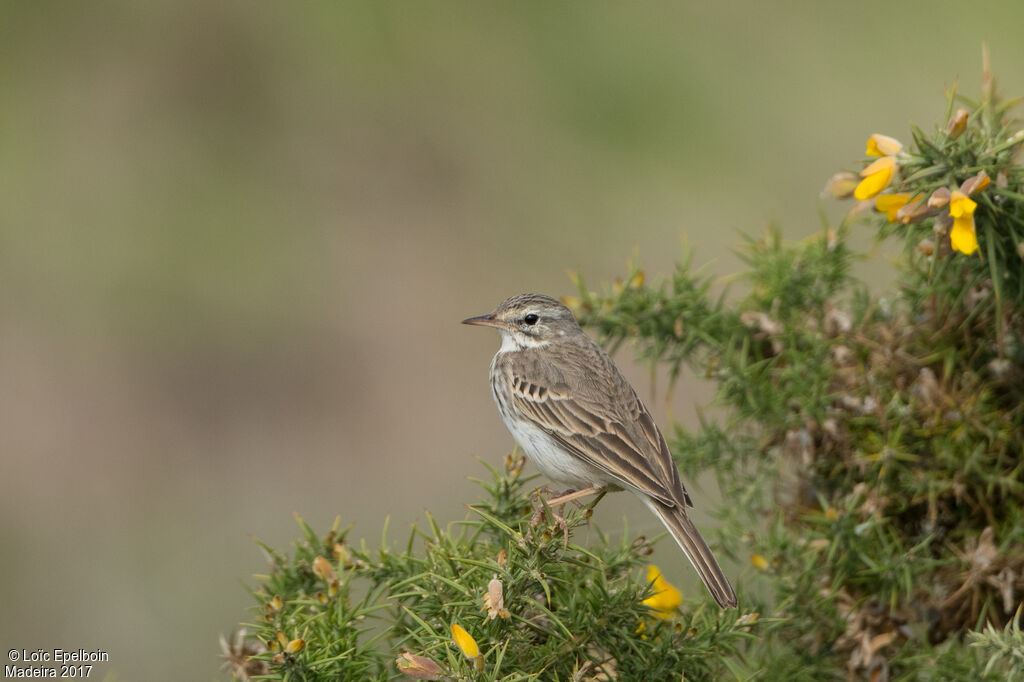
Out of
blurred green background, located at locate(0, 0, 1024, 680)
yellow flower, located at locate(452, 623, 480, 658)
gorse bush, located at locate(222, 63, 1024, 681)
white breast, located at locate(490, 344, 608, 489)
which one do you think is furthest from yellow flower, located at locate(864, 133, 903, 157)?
blurred green background, located at locate(0, 0, 1024, 680)

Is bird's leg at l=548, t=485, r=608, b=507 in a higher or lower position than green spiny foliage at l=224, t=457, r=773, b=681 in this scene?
higher

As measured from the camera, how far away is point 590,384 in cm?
489

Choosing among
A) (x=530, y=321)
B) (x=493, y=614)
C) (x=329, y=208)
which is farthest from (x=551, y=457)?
(x=329, y=208)

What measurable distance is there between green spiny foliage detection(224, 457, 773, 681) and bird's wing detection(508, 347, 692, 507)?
885 millimetres

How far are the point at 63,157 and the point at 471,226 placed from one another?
4000 millimetres

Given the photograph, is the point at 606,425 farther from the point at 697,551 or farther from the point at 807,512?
the point at 807,512

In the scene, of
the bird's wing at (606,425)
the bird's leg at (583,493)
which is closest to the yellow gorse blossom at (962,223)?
the bird's wing at (606,425)

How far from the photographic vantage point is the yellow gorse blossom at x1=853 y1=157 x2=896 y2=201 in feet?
11.2

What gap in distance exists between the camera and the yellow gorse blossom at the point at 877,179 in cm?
340

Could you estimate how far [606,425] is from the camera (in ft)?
15.2

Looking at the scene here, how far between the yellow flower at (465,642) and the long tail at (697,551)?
1.07 m

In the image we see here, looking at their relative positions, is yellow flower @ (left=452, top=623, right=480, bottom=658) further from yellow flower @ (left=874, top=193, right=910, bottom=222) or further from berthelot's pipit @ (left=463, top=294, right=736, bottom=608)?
yellow flower @ (left=874, top=193, right=910, bottom=222)

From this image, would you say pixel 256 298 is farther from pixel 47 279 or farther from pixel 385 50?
pixel 385 50

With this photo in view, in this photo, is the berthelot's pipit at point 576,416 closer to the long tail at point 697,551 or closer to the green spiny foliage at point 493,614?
the long tail at point 697,551
